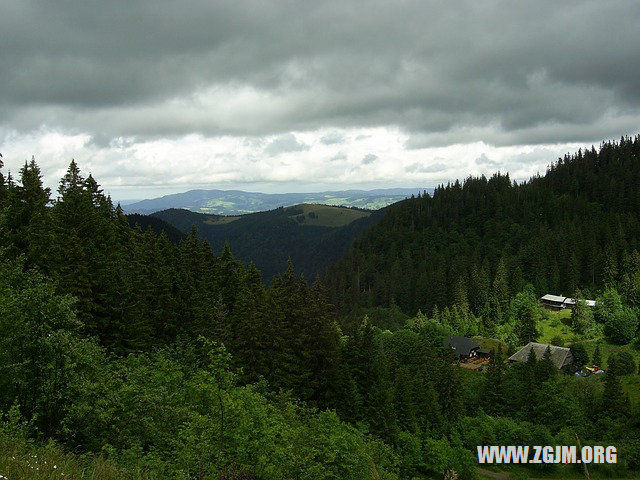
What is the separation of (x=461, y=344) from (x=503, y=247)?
69263mm

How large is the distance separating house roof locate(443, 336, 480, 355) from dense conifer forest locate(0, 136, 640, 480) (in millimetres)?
3047

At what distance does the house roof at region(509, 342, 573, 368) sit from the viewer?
78.8 metres

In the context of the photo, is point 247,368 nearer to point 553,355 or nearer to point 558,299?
point 553,355

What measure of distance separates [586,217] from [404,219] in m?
73.1

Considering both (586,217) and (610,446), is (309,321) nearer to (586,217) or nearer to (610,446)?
(610,446)

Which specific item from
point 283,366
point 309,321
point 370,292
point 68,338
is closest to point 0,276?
point 68,338

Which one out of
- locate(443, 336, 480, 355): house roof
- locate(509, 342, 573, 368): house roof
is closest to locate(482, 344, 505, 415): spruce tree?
locate(509, 342, 573, 368): house roof

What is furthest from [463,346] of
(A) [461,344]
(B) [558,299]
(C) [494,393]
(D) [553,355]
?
(B) [558,299]

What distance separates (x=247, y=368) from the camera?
37.4m

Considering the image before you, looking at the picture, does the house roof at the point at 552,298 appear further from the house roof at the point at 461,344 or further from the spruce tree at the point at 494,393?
the spruce tree at the point at 494,393

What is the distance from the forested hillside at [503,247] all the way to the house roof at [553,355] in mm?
29883

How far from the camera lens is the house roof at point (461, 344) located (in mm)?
92312

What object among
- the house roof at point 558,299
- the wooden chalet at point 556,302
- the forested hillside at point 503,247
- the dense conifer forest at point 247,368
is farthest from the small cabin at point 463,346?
the house roof at point 558,299

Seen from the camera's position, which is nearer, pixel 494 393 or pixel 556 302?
pixel 494 393
